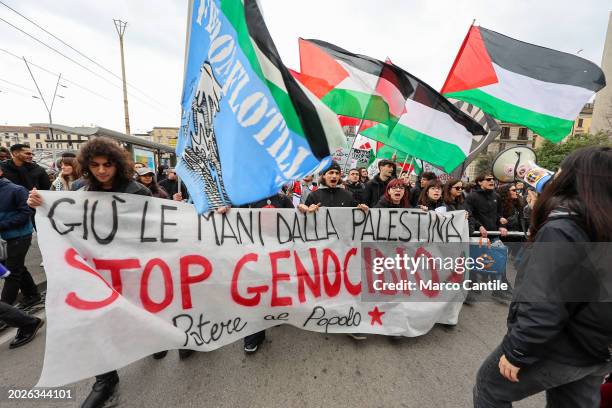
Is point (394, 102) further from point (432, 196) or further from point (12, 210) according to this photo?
point (12, 210)

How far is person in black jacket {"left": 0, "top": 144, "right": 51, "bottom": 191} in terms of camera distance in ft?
12.8

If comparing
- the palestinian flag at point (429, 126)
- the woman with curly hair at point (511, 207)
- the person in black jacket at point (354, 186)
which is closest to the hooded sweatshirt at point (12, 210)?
the palestinian flag at point (429, 126)

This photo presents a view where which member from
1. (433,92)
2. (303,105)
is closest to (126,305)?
(303,105)

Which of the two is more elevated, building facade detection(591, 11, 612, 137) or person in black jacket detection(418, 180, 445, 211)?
building facade detection(591, 11, 612, 137)

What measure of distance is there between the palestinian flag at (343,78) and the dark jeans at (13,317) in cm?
439

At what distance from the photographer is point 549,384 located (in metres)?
1.26

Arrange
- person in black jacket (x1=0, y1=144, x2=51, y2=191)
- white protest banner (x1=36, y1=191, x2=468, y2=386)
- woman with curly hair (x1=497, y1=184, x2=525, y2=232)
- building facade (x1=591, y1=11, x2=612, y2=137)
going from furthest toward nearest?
building facade (x1=591, y1=11, x2=612, y2=137)
woman with curly hair (x1=497, y1=184, x2=525, y2=232)
person in black jacket (x1=0, y1=144, x2=51, y2=191)
white protest banner (x1=36, y1=191, x2=468, y2=386)

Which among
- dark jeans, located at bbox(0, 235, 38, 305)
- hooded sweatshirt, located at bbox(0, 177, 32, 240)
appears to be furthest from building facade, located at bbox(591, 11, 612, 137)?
dark jeans, located at bbox(0, 235, 38, 305)

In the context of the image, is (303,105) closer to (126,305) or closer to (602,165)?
(602,165)

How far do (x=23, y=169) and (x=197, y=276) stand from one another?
4100 mm

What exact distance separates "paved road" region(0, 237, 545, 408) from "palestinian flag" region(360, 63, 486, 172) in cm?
236

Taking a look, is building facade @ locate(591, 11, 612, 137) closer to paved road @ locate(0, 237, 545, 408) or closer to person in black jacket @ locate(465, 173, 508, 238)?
person in black jacket @ locate(465, 173, 508, 238)

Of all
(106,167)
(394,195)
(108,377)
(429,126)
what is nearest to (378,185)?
(429,126)

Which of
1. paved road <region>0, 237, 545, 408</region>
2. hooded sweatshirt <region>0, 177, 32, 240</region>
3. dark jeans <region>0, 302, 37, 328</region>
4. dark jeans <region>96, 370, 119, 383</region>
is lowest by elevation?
paved road <region>0, 237, 545, 408</region>
